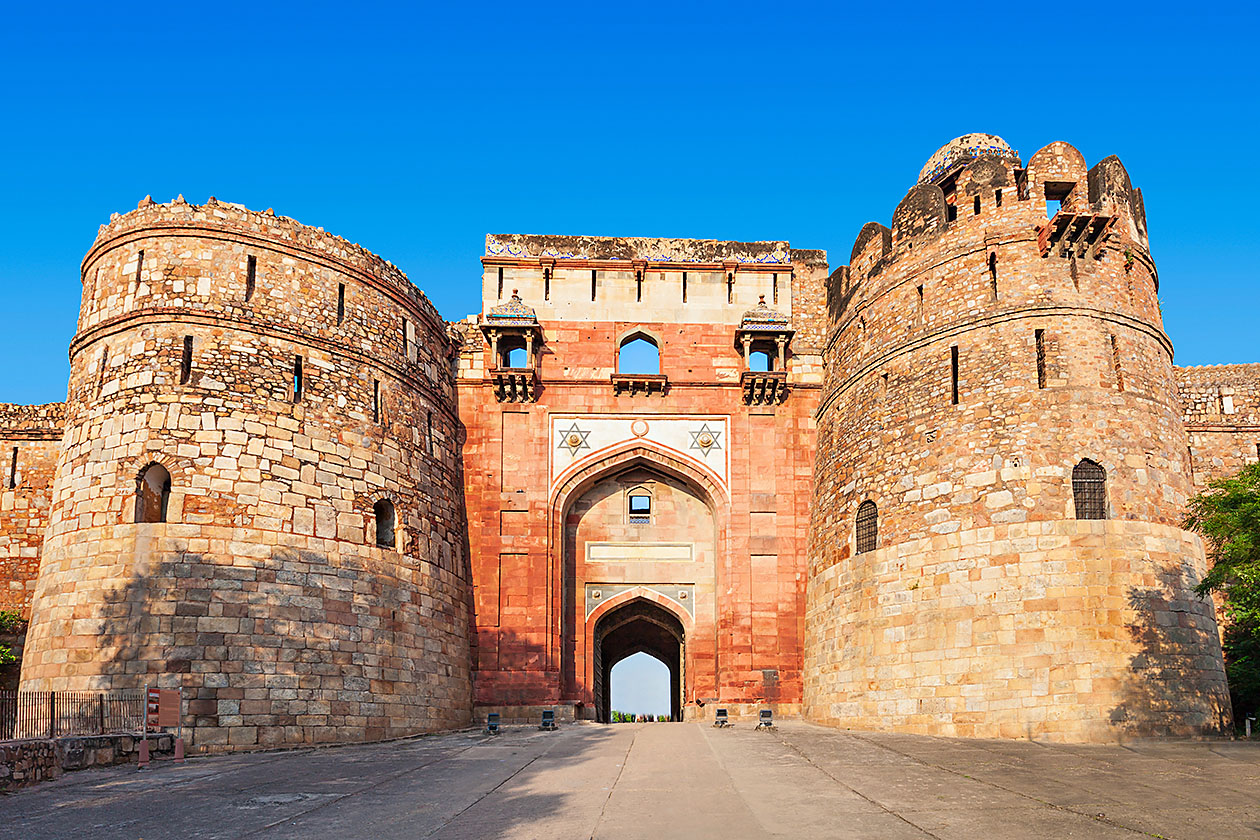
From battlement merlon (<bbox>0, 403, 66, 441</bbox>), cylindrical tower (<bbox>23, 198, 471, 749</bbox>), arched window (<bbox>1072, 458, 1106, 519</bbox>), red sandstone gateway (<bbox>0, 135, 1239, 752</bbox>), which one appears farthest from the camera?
battlement merlon (<bbox>0, 403, 66, 441</bbox>)

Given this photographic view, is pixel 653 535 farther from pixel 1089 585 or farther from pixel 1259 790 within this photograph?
pixel 1259 790

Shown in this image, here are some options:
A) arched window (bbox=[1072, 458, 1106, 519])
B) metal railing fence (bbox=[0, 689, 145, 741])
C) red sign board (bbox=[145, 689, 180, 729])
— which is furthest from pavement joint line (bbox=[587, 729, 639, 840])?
arched window (bbox=[1072, 458, 1106, 519])

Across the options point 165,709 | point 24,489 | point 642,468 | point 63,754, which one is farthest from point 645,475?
point 63,754

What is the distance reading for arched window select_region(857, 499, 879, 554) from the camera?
22.3 meters

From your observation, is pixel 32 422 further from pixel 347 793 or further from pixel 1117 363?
pixel 1117 363

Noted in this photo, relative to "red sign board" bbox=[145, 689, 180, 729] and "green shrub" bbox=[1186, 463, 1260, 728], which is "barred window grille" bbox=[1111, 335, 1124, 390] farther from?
"red sign board" bbox=[145, 689, 180, 729]

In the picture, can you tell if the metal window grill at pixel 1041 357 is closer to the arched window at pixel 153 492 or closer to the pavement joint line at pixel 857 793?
the pavement joint line at pixel 857 793

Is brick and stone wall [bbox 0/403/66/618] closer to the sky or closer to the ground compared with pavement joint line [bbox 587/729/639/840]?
closer to the sky

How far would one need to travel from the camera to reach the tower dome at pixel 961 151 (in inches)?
1013

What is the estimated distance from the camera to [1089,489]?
1938cm

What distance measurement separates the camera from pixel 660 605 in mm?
26875

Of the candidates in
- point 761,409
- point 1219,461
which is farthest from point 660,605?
point 1219,461

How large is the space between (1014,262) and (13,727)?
18.9 m

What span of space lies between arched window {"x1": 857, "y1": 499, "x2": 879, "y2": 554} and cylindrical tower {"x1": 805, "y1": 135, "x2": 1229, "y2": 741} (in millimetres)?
71
